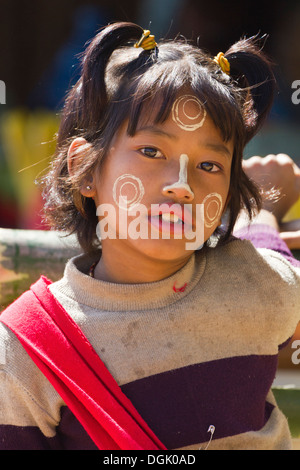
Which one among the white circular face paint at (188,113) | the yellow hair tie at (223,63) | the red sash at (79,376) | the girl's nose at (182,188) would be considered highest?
the yellow hair tie at (223,63)

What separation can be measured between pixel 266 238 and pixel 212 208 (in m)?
0.31

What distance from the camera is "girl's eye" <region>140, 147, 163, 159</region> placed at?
101cm

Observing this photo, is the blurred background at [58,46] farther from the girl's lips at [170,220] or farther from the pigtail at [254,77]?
the girl's lips at [170,220]

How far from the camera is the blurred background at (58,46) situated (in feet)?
9.53

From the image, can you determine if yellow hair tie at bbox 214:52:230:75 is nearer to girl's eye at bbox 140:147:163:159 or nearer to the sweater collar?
girl's eye at bbox 140:147:163:159

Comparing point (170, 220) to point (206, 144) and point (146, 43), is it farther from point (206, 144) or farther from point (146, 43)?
point (146, 43)

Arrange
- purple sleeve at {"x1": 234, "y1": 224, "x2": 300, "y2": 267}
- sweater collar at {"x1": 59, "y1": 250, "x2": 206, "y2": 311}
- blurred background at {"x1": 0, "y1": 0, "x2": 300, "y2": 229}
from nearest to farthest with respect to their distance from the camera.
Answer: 1. sweater collar at {"x1": 59, "y1": 250, "x2": 206, "y2": 311}
2. purple sleeve at {"x1": 234, "y1": 224, "x2": 300, "y2": 267}
3. blurred background at {"x1": 0, "y1": 0, "x2": 300, "y2": 229}

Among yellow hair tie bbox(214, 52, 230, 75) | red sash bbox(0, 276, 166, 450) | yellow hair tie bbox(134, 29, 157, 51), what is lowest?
red sash bbox(0, 276, 166, 450)

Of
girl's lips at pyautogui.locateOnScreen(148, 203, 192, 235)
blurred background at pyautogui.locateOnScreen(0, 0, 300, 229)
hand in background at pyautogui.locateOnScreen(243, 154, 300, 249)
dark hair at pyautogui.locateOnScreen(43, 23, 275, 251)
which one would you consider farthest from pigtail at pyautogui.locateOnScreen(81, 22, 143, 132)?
blurred background at pyautogui.locateOnScreen(0, 0, 300, 229)

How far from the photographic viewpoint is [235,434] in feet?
3.41

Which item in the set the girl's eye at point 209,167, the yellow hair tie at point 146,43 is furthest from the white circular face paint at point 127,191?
the yellow hair tie at point 146,43

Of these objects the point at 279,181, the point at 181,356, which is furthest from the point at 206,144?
the point at 279,181

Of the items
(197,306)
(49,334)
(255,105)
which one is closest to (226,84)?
(255,105)

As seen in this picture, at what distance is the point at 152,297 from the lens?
107 centimetres
